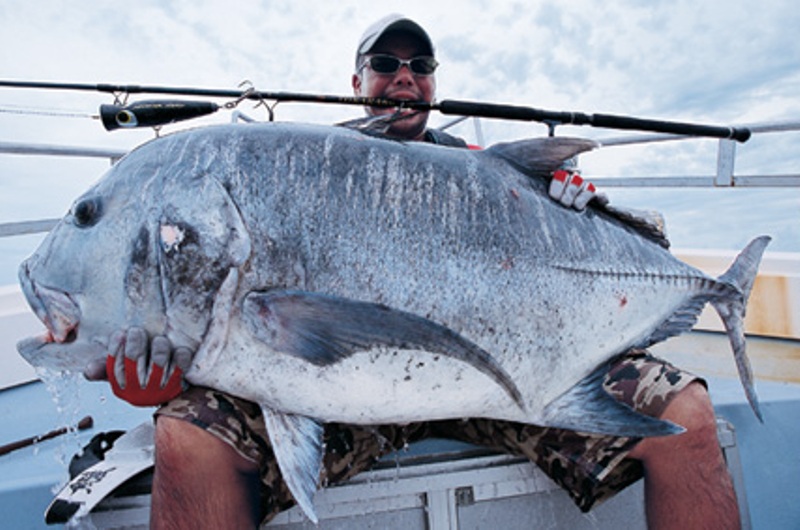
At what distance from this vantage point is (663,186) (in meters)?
4.68

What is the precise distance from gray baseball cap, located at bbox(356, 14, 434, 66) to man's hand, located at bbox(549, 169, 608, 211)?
4.69 ft

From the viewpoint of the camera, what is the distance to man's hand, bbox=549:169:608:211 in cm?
172

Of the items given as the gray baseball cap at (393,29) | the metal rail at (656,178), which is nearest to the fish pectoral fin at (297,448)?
the gray baseball cap at (393,29)

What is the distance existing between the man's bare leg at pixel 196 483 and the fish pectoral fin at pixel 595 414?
35.1 inches

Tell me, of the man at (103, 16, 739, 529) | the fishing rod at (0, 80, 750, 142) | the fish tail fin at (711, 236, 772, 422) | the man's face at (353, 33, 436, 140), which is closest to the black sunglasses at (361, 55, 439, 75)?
the man's face at (353, 33, 436, 140)

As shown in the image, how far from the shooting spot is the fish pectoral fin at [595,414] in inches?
60.6

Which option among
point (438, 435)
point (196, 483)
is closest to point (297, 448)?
point (196, 483)

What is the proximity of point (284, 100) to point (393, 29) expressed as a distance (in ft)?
2.90

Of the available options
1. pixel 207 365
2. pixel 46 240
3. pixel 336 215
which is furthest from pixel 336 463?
pixel 46 240

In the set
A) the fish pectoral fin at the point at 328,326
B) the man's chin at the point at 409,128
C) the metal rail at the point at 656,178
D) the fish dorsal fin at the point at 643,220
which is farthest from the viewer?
the metal rail at the point at 656,178

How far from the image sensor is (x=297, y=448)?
1448 mm

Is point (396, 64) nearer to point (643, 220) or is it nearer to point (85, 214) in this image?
point (643, 220)

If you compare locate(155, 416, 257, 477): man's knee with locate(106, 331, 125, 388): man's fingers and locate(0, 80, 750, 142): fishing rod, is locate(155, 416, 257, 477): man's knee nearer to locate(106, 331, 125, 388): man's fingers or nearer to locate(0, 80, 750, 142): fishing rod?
locate(106, 331, 125, 388): man's fingers

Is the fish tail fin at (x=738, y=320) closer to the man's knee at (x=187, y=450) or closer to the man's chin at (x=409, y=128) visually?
the man's chin at (x=409, y=128)
